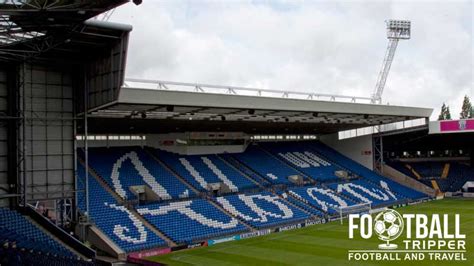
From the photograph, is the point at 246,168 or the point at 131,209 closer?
the point at 131,209

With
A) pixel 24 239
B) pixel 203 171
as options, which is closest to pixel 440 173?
pixel 203 171

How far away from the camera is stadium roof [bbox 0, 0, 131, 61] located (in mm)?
15125

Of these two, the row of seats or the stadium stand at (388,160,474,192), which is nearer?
the row of seats

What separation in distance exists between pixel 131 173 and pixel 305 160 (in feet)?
57.9

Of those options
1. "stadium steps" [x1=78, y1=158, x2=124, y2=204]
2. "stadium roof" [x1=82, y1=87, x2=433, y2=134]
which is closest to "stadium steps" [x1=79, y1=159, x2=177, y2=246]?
"stadium steps" [x1=78, y1=158, x2=124, y2=204]

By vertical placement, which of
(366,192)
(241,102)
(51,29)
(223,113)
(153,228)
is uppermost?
(51,29)

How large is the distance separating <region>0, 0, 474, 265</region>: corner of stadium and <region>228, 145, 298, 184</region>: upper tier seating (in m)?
0.16

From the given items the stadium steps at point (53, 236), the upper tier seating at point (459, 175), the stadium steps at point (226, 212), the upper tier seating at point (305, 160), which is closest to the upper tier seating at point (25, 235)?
the stadium steps at point (53, 236)

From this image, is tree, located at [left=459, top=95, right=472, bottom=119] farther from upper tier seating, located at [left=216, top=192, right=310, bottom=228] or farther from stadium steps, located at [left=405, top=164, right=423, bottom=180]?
upper tier seating, located at [left=216, top=192, right=310, bottom=228]

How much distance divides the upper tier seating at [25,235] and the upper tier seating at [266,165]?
1971 cm

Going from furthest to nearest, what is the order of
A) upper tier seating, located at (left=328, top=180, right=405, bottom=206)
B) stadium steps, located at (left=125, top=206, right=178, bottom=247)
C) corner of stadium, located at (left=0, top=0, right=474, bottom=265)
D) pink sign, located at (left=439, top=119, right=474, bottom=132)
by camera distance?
pink sign, located at (left=439, top=119, right=474, bottom=132) < upper tier seating, located at (left=328, top=180, right=405, bottom=206) < stadium steps, located at (left=125, top=206, right=178, bottom=247) < corner of stadium, located at (left=0, top=0, right=474, bottom=265)

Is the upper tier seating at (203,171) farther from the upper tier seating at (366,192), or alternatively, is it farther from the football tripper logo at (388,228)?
the football tripper logo at (388,228)

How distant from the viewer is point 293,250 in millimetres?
25266

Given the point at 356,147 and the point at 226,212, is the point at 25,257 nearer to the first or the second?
the point at 226,212
